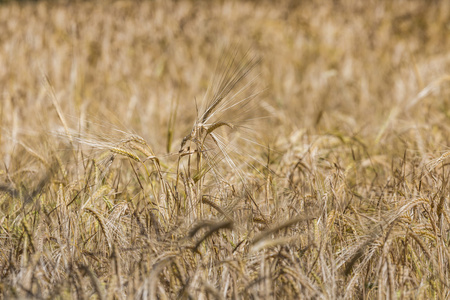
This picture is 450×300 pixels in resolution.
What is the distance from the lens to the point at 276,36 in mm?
6035

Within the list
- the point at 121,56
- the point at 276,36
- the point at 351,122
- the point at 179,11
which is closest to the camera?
the point at 351,122

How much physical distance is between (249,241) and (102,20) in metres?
5.43

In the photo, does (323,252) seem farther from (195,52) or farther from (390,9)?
(390,9)

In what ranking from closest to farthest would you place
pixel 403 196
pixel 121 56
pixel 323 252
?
pixel 323 252
pixel 403 196
pixel 121 56

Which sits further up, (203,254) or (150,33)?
(150,33)

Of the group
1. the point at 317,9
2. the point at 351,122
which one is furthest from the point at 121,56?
the point at 317,9

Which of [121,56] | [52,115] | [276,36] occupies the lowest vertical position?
[52,115]

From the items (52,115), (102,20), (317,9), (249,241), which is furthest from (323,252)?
(317,9)

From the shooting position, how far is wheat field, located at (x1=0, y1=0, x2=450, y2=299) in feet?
4.71

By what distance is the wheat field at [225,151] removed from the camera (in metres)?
1.43

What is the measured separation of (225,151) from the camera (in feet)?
5.13

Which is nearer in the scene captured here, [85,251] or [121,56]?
[85,251]

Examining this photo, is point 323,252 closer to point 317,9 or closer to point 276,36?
point 276,36

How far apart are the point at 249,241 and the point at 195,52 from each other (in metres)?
4.31
